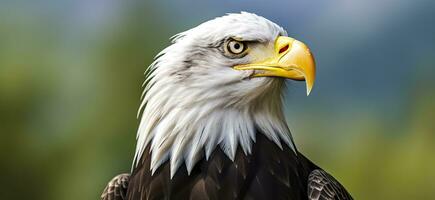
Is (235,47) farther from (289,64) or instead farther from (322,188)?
(322,188)

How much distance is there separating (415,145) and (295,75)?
6.24 ft

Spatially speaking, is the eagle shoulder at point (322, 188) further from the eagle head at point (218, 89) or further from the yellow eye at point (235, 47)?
the yellow eye at point (235, 47)

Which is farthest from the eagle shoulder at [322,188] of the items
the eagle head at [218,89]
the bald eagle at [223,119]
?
the eagle head at [218,89]

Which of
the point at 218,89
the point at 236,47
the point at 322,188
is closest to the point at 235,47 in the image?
the point at 236,47

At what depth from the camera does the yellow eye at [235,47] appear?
1.90 m

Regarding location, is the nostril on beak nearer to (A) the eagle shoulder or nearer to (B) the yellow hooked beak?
(B) the yellow hooked beak

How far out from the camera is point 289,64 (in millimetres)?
1835

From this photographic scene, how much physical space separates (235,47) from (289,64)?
0.16 metres

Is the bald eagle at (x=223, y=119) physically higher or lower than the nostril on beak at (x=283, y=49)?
lower

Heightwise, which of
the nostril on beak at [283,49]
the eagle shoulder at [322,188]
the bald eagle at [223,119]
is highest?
the nostril on beak at [283,49]

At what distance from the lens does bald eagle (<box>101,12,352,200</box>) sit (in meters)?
1.90

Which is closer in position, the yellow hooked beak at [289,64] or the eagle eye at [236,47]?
the yellow hooked beak at [289,64]

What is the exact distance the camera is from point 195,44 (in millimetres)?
1935

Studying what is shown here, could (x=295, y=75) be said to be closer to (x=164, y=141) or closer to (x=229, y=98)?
(x=229, y=98)
